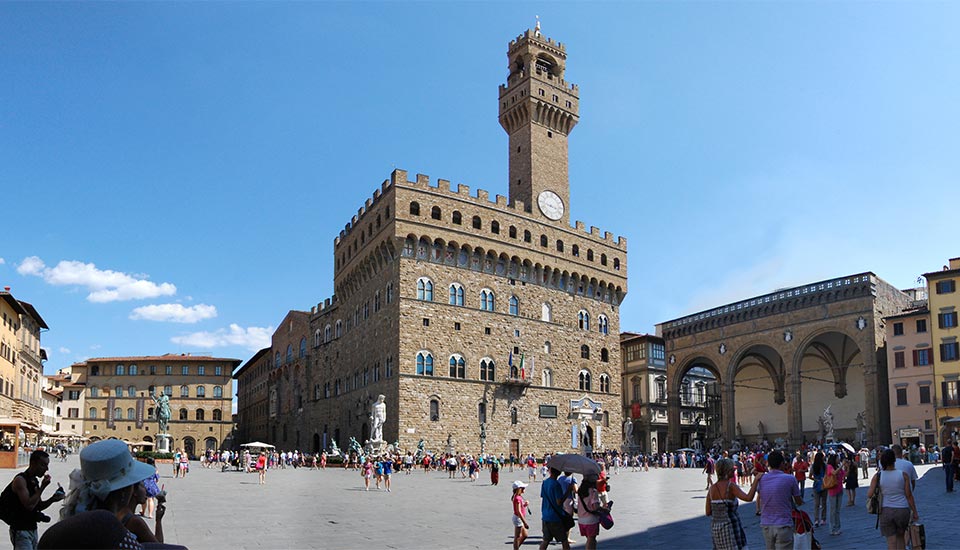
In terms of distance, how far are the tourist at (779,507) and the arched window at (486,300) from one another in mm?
41478

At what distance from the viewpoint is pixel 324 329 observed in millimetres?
63156

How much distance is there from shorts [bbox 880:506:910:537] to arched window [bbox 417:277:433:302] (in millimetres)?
39159

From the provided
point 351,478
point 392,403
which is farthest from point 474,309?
point 351,478

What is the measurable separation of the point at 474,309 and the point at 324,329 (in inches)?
689

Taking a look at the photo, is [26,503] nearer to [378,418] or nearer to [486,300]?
[378,418]

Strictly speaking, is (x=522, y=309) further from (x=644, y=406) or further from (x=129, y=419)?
(x=129, y=419)

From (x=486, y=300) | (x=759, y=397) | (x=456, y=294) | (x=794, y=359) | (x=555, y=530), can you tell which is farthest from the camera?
(x=759, y=397)

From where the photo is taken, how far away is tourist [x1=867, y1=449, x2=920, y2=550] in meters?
9.46

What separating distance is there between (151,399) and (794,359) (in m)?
63.2

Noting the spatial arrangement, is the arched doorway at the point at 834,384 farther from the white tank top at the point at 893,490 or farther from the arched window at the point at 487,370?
the white tank top at the point at 893,490

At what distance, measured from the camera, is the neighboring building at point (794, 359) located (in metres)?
53.1

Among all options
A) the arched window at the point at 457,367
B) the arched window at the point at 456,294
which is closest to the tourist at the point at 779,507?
the arched window at the point at 457,367

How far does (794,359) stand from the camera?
56688 millimetres

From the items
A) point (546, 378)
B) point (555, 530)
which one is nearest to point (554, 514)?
point (555, 530)
